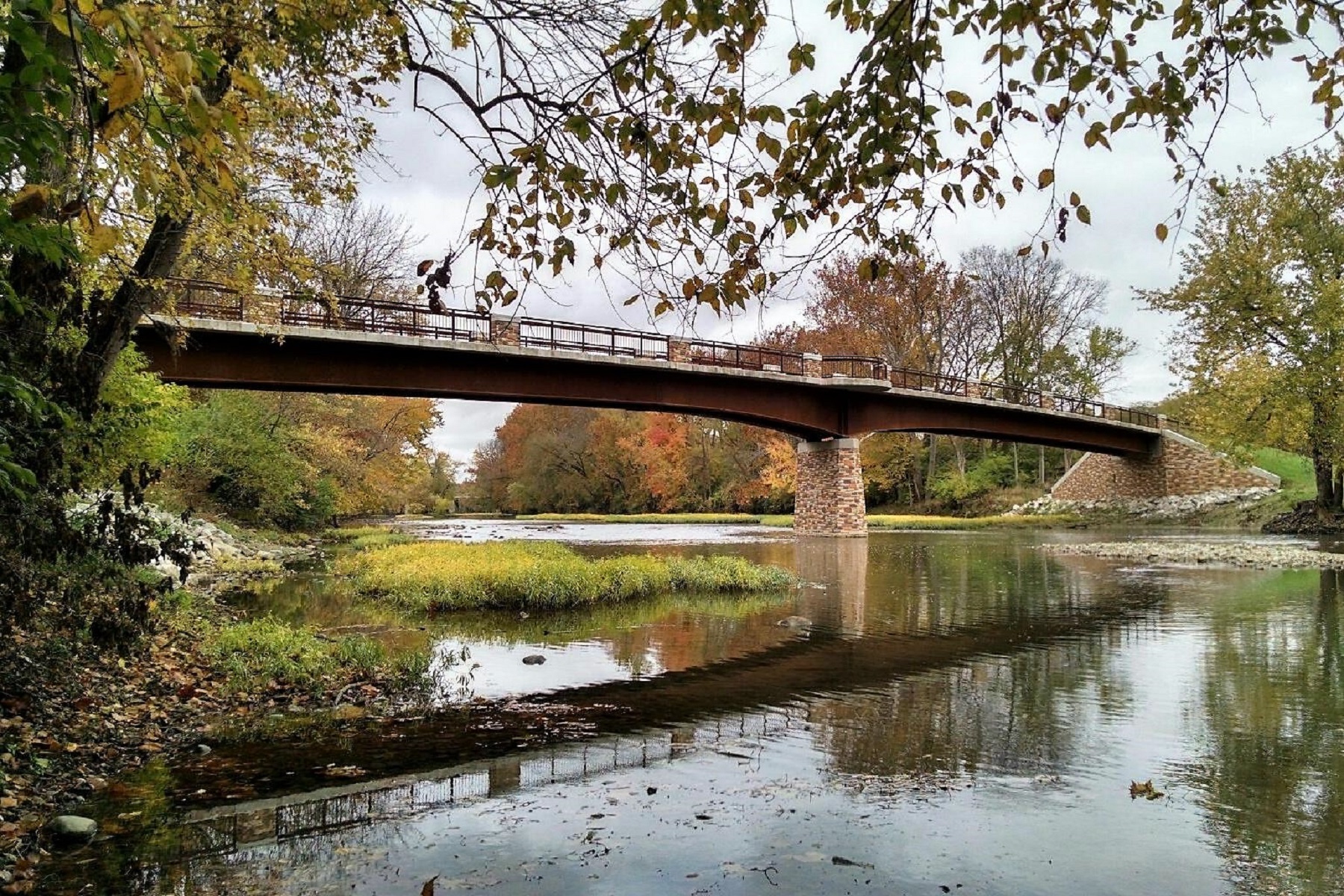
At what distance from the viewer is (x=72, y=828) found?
18.2 ft

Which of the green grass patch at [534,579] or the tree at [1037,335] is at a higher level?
the tree at [1037,335]

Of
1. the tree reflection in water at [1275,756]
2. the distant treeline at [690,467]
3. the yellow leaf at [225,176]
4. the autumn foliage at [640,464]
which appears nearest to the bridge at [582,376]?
the yellow leaf at [225,176]

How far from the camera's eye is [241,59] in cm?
600

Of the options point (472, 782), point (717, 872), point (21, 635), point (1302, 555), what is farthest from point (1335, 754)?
point (1302, 555)

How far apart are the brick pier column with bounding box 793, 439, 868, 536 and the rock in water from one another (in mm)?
38128

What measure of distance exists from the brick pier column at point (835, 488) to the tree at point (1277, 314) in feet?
53.9

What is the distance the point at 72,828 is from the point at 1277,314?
44.6m

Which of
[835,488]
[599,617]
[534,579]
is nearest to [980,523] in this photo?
[835,488]

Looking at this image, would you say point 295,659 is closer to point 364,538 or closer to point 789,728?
point 789,728

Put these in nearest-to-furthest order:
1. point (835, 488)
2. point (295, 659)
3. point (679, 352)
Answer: point (295, 659) < point (679, 352) < point (835, 488)

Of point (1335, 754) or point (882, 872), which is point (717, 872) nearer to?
point (882, 872)

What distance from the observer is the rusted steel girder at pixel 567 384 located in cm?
2459

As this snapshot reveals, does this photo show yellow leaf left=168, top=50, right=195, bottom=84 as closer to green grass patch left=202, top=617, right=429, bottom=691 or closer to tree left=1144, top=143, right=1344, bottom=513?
green grass patch left=202, top=617, right=429, bottom=691

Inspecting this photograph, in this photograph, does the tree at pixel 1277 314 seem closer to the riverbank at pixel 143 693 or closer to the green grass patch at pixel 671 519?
the green grass patch at pixel 671 519
